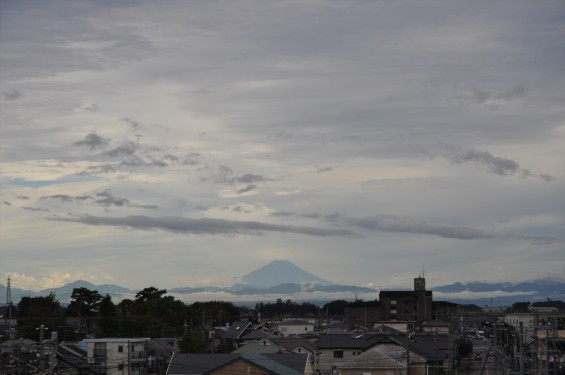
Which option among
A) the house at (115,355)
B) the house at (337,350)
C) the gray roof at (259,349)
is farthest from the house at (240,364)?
the house at (115,355)

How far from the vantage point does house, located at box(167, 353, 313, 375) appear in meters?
39.1

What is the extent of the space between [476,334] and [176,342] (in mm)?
28092

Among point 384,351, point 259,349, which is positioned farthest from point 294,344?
point 384,351

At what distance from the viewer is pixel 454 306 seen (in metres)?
118

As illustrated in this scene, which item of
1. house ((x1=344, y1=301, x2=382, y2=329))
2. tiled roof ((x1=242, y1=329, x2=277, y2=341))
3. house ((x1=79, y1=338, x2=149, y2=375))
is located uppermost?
house ((x1=344, y1=301, x2=382, y2=329))

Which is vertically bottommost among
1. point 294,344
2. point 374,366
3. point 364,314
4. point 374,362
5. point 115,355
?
point 115,355

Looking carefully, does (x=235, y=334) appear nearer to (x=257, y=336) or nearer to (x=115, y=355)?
(x=257, y=336)

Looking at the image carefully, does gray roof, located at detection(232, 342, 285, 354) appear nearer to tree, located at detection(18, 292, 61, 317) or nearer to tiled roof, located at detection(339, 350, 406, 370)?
tiled roof, located at detection(339, 350, 406, 370)

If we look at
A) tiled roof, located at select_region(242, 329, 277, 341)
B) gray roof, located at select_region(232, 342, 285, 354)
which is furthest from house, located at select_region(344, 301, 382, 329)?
gray roof, located at select_region(232, 342, 285, 354)

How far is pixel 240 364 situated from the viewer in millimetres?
39250

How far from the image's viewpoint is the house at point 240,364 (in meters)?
39.1

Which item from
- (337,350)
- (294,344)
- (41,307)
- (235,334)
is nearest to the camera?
(337,350)

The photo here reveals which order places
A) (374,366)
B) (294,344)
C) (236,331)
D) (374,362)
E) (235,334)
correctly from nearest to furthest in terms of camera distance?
(374,366) < (374,362) < (294,344) < (235,334) < (236,331)

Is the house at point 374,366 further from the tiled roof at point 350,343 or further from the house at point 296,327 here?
the house at point 296,327
